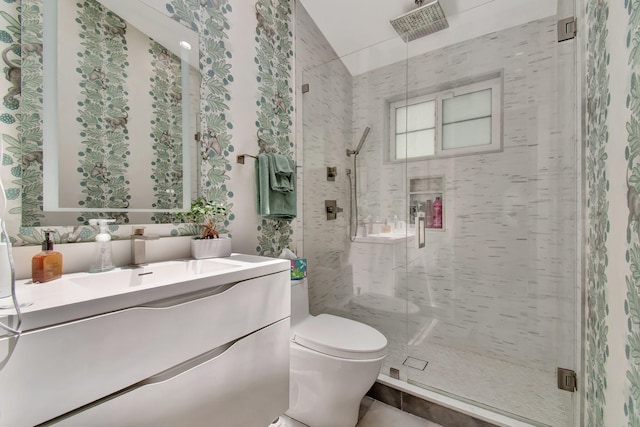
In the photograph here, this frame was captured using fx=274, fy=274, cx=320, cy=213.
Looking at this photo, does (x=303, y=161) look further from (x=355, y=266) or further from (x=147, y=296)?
(x=147, y=296)

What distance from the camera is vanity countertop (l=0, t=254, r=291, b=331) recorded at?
1.90ft

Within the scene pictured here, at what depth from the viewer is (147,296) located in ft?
2.35

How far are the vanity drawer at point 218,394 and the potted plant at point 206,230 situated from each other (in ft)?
1.43

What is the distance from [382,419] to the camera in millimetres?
→ 1449

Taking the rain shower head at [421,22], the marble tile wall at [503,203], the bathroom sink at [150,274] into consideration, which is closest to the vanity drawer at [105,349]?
the bathroom sink at [150,274]

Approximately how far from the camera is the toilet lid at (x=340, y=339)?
1.24 meters

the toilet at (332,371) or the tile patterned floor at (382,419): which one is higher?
the toilet at (332,371)

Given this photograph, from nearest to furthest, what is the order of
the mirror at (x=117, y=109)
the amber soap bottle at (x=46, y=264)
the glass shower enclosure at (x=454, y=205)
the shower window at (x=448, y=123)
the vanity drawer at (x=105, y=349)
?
the vanity drawer at (x=105, y=349) → the amber soap bottle at (x=46, y=264) → the mirror at (x=117, y=109) → the glass shower enclosure at (x=454, y=205) → the shower window at (x=448, y=123)

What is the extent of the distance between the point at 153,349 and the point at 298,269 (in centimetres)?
96

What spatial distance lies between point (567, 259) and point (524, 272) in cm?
29

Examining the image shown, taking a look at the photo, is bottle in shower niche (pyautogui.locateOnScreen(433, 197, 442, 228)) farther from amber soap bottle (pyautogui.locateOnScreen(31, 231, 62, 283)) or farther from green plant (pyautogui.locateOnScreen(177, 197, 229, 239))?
amber soap bottle (pyautogui.locateOnScreen(31, 231, 62, 283))

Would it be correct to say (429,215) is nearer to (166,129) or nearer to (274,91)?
(274,91)

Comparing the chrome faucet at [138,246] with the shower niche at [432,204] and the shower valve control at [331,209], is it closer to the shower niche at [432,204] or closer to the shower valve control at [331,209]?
the shower valve control at [331,209]

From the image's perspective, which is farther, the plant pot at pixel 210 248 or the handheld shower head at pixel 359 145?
the handheld shower head at pixel 359 145
